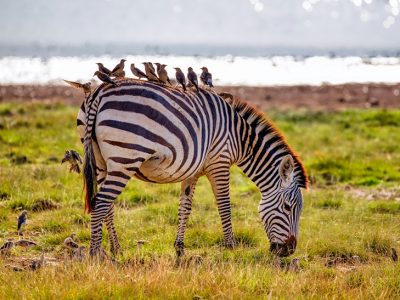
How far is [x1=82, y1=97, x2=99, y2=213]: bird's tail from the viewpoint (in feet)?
23.9

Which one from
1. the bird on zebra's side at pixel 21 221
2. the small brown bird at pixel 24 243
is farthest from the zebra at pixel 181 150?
the bird on zebra's side at pixel 21 221

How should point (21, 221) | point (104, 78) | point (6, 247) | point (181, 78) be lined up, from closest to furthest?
point (104, 78)
point (6, 247)
point (181, 78)
point (21, 221)

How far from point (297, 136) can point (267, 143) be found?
1007 centimetres

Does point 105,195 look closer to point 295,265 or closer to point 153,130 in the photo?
point 153,130

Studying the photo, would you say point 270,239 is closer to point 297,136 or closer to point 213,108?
point 213,108

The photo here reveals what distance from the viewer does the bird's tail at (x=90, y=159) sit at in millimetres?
7289

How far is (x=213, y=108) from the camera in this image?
27.3ft

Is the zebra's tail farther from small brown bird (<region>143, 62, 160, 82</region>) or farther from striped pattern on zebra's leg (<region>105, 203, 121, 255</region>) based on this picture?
small brown bird (<region>143, 62, 160, 82</region>)

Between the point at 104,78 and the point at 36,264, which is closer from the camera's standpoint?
the point at 36,264

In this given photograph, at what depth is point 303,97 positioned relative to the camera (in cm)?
3419

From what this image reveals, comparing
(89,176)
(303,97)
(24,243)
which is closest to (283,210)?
(89,176)

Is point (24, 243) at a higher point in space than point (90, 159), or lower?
lower

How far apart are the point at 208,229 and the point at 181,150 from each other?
2121mm

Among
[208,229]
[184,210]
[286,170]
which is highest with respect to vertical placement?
[286,170]
